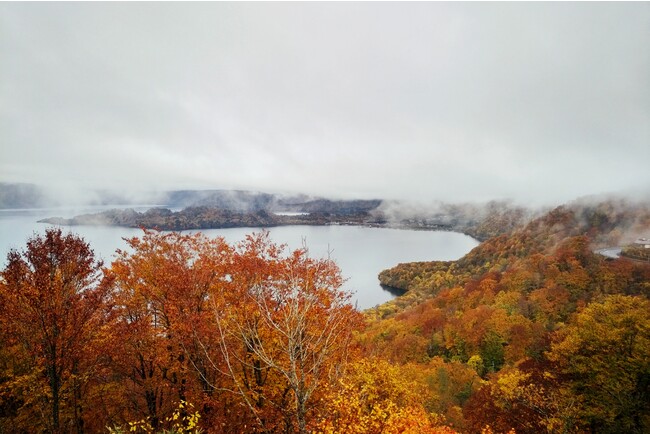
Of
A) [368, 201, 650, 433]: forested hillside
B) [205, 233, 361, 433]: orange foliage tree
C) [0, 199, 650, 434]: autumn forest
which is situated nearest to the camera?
[0, 199, 650, 434]: autumn forest

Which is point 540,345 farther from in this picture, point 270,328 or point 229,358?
point 229,358

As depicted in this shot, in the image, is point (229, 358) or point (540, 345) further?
point (540, 345)

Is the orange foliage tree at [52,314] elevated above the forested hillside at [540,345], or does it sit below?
above

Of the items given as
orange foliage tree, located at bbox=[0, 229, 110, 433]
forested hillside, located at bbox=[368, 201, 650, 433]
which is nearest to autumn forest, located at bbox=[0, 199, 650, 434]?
orange foliage tree, located at bbox=[0, 229, 110, 433]

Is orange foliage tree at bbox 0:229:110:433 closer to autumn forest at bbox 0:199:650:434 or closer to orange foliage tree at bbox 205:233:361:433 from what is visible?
autumn forest at bbox 0:199:650:434

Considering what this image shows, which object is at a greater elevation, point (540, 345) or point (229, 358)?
point (229, 358)

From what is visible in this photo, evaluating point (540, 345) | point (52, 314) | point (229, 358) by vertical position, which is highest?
point (52, 314)

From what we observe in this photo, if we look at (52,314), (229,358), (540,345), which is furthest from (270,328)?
(540,345)

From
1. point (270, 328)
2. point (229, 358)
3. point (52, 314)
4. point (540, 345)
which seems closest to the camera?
point (52, 314)

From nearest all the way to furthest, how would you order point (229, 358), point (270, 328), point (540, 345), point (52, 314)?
1. point (52, 314)
2. point (270, 328)
3. point (229, 358)
4. point (540, 345)

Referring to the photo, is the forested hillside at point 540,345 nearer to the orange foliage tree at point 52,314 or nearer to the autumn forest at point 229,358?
the autumn forest at point 229,358

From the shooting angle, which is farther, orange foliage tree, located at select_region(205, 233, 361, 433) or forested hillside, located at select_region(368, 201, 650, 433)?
forested hillside, located at select_region(368, 201, 650, 433)

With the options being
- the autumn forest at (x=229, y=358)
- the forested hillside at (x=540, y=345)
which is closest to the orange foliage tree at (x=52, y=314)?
the autumn forest at (x=229, y=358)

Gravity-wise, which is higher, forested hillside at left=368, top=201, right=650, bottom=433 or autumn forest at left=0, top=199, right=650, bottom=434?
autumn forest at left=0, top=199, right=650, bottom=434
